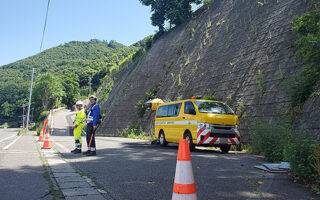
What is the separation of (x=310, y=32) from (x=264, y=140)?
12.9 ft

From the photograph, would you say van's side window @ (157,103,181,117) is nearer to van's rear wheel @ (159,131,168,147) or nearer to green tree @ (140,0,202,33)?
van's rear wheel @ (159,131,168,147)

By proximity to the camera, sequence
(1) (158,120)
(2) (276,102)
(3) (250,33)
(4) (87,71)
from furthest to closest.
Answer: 1. (4) (87,71)
2. (3) (250,33)
3. (1) (158,120)
4. (2) (276,102)

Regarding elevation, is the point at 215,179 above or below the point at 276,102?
below

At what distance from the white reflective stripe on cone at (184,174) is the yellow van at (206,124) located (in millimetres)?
6397

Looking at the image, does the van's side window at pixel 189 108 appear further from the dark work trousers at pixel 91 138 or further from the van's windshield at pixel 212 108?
the dark work trousers at pixel 91 138

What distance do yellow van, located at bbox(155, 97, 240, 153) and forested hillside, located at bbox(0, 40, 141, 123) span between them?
226ft

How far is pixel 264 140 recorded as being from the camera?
7.31m

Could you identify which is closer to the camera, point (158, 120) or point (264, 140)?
point (264, 140)

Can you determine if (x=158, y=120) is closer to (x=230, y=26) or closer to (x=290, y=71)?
(x=290, y=71)

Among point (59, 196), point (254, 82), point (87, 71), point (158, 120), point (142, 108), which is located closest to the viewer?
point (59, 196)

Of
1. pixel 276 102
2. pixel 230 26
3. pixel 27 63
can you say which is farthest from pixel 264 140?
pixel 27 63

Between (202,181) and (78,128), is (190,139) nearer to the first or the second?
(78,128)

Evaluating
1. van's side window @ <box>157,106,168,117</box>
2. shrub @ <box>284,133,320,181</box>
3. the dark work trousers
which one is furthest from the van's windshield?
shrub @ <box>284,133,320,181</box>

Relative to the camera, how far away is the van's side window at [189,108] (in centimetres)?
974
